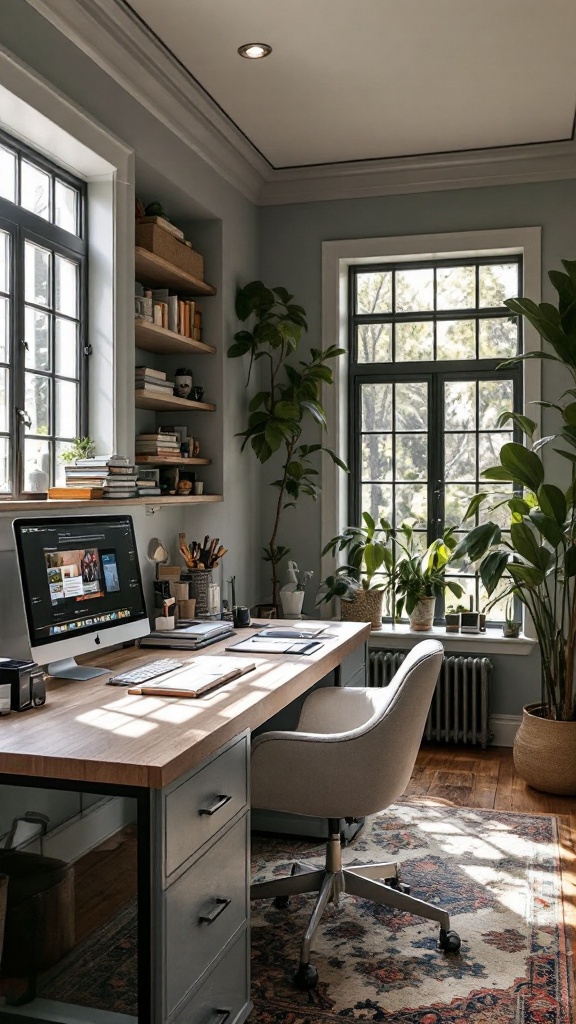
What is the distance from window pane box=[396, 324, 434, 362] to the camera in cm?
510

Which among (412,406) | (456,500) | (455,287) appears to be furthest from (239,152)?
(456,500)

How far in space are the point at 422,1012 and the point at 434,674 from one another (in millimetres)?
865

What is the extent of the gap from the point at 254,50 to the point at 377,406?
7.10 ft

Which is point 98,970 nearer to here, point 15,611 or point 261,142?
point 15,611

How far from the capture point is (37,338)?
125 inches

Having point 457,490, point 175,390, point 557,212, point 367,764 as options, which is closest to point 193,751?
point 367,764

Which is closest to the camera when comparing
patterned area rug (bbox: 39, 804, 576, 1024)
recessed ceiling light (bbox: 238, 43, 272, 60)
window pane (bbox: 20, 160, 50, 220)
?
patterned area rug (bbox: 39, 804, 576, 1024)

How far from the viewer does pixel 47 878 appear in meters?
1.88

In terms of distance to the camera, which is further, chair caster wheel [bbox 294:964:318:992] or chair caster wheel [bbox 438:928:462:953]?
chair caster wheel [bbox 438:928:462:953]

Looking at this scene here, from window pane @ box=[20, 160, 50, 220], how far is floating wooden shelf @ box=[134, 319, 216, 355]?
0.55 meters

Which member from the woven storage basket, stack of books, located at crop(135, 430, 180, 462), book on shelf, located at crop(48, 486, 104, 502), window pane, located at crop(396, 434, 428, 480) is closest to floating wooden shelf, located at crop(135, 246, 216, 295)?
the woven storage basket

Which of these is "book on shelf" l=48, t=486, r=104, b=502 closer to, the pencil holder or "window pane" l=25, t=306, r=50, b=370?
"window pane" l=25, t=306, r=50, b=370

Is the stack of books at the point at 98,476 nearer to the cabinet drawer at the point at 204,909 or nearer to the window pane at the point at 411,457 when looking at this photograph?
the cabinet drawer at the point at 204,909

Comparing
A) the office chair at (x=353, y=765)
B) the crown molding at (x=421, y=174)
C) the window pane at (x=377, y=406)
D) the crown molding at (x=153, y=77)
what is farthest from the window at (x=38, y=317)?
the window pane at (x=377, y=406)
